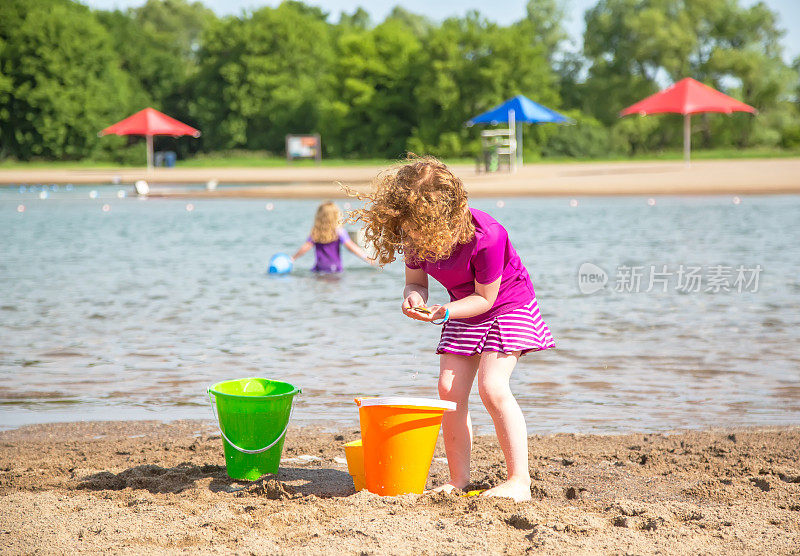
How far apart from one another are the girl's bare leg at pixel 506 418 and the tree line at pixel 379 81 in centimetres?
3991

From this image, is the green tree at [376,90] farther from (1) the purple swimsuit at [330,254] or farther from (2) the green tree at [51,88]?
(1) the purple swimsuit at [330,254]

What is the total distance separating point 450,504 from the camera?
3.49m

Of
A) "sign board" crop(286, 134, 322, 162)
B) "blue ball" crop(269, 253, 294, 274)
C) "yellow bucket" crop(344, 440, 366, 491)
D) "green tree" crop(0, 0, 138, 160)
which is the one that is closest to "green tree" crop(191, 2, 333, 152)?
"green tree" crop(0, 0, 138, 160)

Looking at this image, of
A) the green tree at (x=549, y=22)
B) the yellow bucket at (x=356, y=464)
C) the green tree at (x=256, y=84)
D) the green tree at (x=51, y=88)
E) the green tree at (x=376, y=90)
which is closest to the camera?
the yellow bucket at (x=356, y=464)

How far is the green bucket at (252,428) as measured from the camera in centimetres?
391

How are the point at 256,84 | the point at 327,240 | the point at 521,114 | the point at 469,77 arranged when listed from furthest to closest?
the point at 256,84, the point at 469,77, the point at 521,114, the point at 327,240

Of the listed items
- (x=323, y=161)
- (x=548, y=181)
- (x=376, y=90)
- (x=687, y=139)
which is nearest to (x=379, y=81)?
(x=376, y=90)

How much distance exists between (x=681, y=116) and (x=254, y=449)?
4751 centimetres

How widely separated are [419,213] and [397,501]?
1099 millimetres

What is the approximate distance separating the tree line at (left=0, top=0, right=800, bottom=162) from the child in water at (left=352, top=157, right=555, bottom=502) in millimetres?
39813

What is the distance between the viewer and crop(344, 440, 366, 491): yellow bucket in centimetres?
386

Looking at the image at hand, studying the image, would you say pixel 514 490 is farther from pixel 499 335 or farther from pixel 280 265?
pixel 280 265

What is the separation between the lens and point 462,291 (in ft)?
12.3

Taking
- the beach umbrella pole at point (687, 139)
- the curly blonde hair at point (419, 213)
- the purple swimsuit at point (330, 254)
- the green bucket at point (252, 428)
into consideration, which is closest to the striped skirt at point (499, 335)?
the curly blonde hair at point (419, 213)
